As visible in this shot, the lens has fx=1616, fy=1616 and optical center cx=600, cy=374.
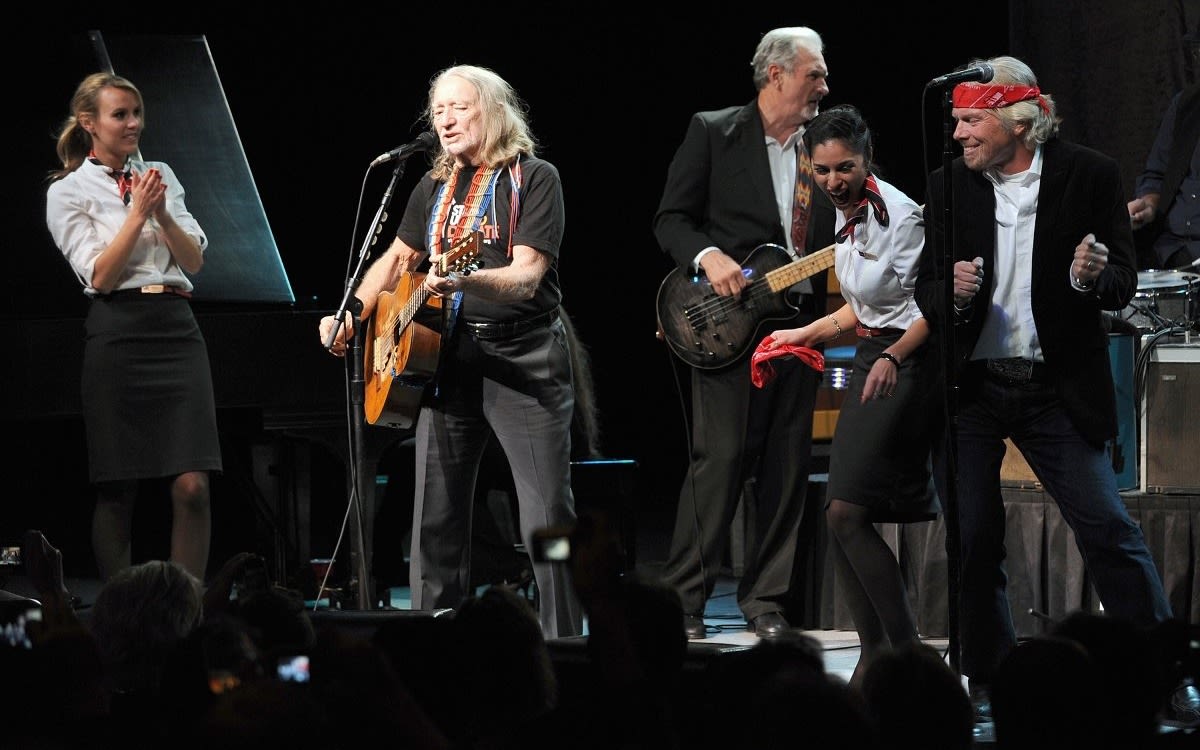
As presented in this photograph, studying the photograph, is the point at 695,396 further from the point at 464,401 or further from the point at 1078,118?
the point at 1078,118

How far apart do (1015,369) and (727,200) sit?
6.04 feet

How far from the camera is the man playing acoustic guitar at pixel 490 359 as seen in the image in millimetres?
5078

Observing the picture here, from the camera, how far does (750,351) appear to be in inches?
232

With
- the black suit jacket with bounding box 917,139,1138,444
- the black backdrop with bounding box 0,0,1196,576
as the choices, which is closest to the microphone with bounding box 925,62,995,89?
the black suit jacket with bounding box 917,139,1138,444

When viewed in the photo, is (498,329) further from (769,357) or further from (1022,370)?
(1022,370)

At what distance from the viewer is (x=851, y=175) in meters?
4.51

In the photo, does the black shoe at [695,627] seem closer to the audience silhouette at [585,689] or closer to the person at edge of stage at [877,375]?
the person at edge of stage at [877,375]

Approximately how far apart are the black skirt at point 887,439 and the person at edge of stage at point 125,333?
2460 mm

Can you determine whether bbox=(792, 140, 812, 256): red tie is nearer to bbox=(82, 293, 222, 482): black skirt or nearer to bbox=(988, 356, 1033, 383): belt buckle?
bbox=(988, 356, 1033, 383): belt buckle

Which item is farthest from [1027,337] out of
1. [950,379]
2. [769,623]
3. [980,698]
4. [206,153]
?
[206,153]

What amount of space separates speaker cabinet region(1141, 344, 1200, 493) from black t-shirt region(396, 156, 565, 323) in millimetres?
2359

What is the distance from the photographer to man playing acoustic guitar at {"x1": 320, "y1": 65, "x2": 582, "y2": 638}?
5.08 m

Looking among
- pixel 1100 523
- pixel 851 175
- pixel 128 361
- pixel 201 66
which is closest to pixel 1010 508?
pixel 1100 523

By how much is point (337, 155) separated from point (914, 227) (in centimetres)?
557
